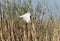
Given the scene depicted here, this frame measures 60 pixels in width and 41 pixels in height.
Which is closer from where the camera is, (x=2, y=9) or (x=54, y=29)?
(x=54, y=29)

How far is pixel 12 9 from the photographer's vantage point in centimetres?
312

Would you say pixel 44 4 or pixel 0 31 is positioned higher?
pixel 44 4

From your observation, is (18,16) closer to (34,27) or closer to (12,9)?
(12,9)

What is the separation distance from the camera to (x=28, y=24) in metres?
2.99

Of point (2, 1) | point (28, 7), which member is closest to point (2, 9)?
point (2, 1)

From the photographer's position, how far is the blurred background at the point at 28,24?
2852mm

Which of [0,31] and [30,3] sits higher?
[30,3]

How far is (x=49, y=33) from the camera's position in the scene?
2934mm

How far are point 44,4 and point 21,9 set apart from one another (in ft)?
0.85

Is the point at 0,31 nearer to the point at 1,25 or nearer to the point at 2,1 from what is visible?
the point at 1,25

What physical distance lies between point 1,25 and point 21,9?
312 millimetres

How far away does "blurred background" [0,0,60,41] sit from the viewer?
2.85 metres

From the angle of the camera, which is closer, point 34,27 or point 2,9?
point 34,27

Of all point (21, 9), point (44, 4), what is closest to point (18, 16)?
point (21, 9)
